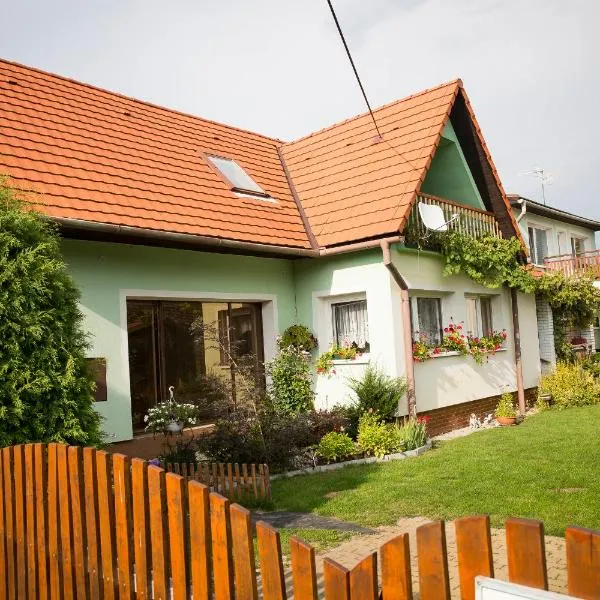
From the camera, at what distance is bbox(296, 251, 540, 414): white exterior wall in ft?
34.4

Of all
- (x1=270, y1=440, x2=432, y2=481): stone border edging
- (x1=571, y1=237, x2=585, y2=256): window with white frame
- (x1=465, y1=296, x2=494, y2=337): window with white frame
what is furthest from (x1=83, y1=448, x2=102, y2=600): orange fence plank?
(x1=571, y1=237, x2=585, y2=256): window with white frame

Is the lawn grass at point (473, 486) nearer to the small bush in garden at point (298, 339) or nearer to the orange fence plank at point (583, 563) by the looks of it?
the small bush in garden at point (298, 339)

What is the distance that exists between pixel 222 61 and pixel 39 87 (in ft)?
13.7

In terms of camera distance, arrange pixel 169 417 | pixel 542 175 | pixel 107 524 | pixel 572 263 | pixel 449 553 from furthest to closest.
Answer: pixel 542 175 → pixel 572 263 → pixel 169 417 → pixel 449 553 → pixel 107 524

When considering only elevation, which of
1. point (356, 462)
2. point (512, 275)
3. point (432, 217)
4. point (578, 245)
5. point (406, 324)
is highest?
point (578, 245)

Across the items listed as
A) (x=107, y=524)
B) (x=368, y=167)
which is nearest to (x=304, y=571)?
(x=107, y=524)

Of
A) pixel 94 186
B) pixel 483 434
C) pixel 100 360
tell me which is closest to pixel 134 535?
pixel 100 360

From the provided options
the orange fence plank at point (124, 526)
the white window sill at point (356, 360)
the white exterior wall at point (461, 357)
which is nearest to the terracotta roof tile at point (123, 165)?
the white window sill at point (356, 360)

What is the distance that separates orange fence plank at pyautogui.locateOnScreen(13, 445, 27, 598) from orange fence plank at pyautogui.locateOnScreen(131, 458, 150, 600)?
122cm

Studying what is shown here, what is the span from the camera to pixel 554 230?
20.9 m

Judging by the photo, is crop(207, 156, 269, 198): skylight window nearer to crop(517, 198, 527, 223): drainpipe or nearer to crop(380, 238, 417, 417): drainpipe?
crop(380, 238, 417, 417): drainpipe

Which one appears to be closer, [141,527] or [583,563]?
[583,563]

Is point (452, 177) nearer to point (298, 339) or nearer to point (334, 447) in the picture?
point (298, 339)

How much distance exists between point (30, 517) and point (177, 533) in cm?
147
